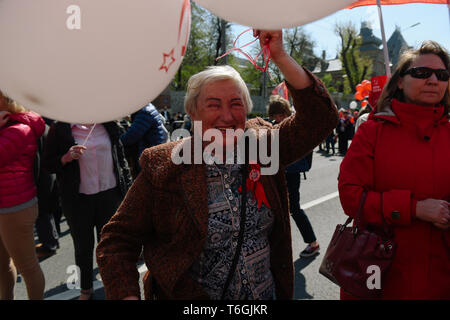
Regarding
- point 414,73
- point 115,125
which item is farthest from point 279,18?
point 115,125

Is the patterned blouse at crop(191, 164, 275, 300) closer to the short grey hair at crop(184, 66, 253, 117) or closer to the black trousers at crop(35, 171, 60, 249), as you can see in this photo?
the short grey hair at crop(184, 66, 253, 117)

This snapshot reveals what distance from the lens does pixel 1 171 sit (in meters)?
2.28

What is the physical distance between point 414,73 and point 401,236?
2.64ft

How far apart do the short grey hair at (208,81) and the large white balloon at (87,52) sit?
0.26m

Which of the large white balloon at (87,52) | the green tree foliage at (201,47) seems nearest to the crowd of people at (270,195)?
the large white balloon at (87,52)

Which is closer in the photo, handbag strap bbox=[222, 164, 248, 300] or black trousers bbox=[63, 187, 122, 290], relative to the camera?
handbag strap bbox=[222, 164, 248, 300]

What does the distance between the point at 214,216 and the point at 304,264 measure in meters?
2.37

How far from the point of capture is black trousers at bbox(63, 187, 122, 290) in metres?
2.63

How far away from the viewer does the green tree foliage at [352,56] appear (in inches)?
1414

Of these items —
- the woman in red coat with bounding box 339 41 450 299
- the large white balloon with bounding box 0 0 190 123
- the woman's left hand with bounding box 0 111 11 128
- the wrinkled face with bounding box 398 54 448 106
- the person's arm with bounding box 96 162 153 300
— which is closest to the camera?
the large white balloon with bounding box 0 0 190 123

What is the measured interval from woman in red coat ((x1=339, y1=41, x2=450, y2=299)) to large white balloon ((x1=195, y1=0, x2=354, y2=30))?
0.71 meters

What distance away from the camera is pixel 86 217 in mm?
2660

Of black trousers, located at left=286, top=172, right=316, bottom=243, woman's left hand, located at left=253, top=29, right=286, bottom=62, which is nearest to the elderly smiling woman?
woman's left hand, located at left=253, top=29, right=286, bottom=62

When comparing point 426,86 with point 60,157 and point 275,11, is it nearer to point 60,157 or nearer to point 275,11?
point 275,11
